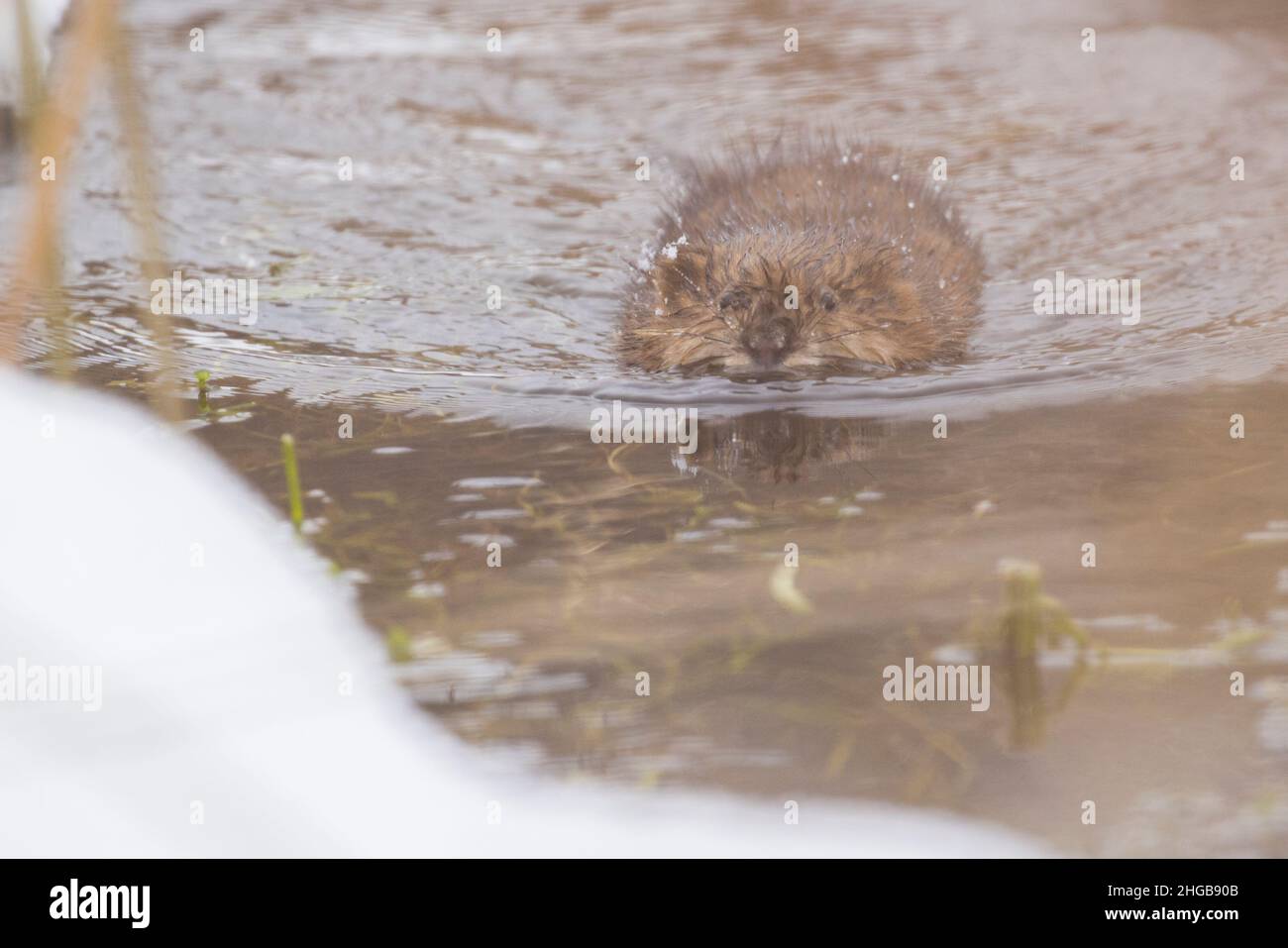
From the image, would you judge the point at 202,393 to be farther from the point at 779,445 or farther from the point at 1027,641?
the point at 1027,641

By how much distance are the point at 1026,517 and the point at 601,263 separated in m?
3.66

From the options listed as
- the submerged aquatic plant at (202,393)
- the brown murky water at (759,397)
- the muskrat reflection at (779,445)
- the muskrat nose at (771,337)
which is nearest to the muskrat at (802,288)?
the muskrat nose at (771,337)

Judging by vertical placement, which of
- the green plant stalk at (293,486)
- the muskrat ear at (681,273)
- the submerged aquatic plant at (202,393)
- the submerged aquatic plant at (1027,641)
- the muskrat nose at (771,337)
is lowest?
the submerged aquatic plant at (1027,641)

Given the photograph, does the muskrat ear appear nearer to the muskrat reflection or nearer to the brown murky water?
the brown murky water

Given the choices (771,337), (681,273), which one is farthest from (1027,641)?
(681,273)

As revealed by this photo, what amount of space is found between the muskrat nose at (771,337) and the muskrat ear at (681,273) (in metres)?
0.37

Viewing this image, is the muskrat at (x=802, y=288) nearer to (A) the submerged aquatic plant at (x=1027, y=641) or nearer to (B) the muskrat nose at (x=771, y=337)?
(B) the muskrat nose at (x=771, y=337)

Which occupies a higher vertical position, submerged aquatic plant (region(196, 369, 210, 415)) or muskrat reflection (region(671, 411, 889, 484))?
submerged aquatic plant (region(196, 369, 210, 415))

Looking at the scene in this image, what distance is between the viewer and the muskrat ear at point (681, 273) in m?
5.74

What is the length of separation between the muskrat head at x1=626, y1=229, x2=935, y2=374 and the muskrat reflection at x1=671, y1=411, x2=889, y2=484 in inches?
10.4

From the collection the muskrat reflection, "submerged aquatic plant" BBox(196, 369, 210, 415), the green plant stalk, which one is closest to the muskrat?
the muskrat reflection

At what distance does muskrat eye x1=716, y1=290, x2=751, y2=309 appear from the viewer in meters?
5.49

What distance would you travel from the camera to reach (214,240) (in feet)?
25.4

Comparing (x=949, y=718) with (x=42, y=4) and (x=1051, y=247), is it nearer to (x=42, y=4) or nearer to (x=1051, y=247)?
(x=1051, y=247)
